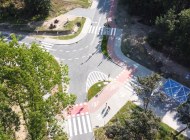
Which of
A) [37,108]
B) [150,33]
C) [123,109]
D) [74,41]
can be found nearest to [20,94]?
[37,108]

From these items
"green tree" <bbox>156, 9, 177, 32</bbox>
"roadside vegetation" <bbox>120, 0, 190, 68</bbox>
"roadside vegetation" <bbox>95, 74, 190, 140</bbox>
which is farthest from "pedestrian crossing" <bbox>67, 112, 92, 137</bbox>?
"green tree" <bbox>156, 9, 177, 32</bbox>

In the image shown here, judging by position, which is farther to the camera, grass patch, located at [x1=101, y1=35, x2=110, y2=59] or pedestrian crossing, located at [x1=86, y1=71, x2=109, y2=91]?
grass patch, located at [x1=101, y1=35, x2=110, y2=59]

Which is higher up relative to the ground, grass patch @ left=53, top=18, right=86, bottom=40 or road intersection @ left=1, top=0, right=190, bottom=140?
grass patch @ left=53, top=18, right=86, bottom=40

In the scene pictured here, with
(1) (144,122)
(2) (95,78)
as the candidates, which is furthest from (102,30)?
(1) (144,122)

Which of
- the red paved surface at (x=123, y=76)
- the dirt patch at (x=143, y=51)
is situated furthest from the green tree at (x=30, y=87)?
the dirt patch at (x=143, y=51)

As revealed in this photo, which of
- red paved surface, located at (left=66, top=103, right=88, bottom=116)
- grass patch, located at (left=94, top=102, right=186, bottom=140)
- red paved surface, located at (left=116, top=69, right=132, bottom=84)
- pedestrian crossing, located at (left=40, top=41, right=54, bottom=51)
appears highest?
pedestrian crossing, located at (left=40, top=41, right=54, bottom=51)

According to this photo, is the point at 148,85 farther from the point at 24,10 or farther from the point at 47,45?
the point at 24,10

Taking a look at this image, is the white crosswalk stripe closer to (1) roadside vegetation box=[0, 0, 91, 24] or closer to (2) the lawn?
(1) roadside vegetation box=[0, 0, 91, 24]
